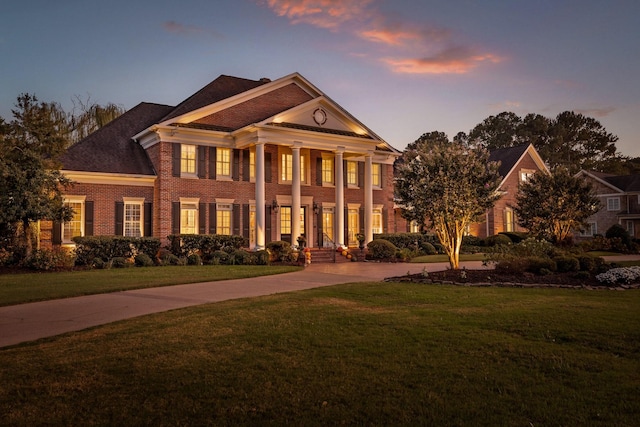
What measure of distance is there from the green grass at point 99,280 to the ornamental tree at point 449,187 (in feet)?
20.1

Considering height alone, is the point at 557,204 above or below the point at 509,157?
below

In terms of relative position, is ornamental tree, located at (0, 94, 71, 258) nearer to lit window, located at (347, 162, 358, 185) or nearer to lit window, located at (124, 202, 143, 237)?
lit window, located at (124, 202, 143, 237)

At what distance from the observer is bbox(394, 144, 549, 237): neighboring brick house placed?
4006 cm

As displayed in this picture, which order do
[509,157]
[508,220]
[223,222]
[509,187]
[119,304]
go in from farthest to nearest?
[509,157]
[509,187]
[508,220]
[223,222]
[119,304]

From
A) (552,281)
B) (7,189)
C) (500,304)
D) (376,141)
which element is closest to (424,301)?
(500,304)

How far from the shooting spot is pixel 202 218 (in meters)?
25.6

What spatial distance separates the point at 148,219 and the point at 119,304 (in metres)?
14.4

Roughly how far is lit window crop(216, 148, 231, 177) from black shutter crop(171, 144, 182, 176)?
2.05 metres

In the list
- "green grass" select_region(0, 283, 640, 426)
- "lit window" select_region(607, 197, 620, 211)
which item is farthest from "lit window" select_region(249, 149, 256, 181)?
"lit window" select_region(607, 197, 620, 211)

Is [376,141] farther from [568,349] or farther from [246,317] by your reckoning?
[568,349]

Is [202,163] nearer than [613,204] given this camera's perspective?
Yes

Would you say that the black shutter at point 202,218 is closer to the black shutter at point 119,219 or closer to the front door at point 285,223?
the black shutter at point 119,219

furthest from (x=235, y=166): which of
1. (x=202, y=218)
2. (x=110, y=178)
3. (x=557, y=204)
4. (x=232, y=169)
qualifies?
(x=557, y=204)

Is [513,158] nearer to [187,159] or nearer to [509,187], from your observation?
[509,187]
